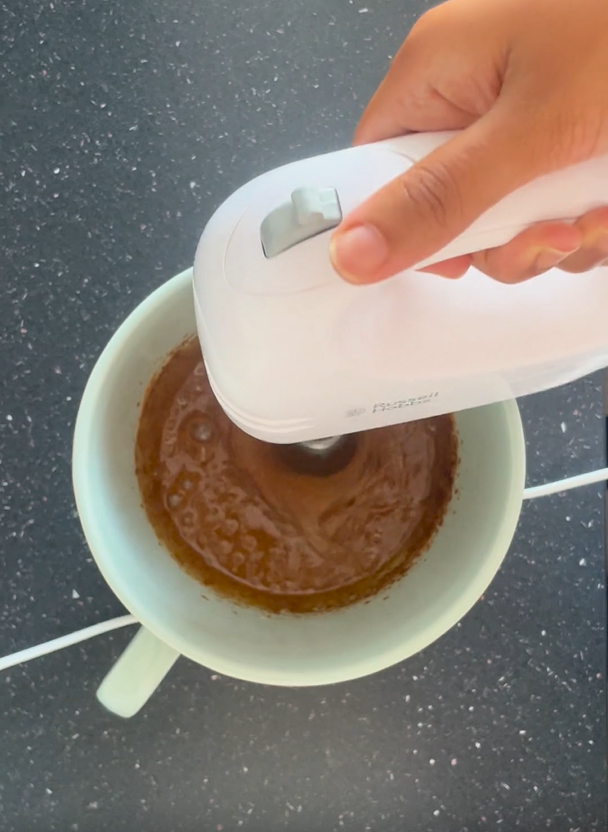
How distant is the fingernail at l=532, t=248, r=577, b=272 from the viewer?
36 cm

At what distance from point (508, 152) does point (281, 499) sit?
34 centimetres

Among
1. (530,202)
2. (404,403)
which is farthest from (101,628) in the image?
(530,202)

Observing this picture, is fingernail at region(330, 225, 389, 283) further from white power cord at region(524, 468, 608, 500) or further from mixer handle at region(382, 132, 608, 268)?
white power cord at region(524, 468, 608, 500)

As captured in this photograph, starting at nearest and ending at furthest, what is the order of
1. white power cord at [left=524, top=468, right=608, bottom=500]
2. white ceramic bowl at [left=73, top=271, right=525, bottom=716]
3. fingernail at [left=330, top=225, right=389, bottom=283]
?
fingernail at [left=330, top=225, right=389, bottom=283] → white ceramic bowl at [left=73, top=271, right=525, bottom=716] → white power cord at [left=524, top=468, right=608, bottom=500]

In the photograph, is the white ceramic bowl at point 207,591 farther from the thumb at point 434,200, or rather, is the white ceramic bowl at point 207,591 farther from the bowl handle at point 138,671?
the thumb at point 434,200

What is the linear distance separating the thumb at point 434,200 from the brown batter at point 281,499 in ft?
0.88

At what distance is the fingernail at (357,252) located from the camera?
302 millimetres

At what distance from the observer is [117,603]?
58 cm

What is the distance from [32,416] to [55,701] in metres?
0.22

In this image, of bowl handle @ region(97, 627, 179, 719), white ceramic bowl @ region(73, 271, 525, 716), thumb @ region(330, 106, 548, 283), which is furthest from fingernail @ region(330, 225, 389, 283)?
bowl handle @ region(97, 627, 179, 719)

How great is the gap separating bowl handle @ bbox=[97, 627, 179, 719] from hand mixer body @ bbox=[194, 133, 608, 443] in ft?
0.65

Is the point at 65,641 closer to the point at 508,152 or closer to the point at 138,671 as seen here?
the point at 138,671

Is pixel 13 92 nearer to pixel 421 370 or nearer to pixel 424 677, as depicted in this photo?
pixel 421 370

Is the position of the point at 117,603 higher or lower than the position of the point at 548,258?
lower
